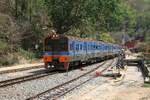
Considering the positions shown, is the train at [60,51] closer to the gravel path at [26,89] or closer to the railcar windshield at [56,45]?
the railcar windshield at [56,45]

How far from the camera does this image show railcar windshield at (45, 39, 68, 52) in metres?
31.0

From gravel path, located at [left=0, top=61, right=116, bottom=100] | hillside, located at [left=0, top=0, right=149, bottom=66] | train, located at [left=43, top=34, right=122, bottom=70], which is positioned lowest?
gravel path, located at [left=0, top=61, right=116, bottom=100]

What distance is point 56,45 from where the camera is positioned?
31.3 m

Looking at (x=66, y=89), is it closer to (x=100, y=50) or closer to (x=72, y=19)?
(x=100, y=50)

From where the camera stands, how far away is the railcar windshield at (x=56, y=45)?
31.0 metres

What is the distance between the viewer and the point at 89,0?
197 feet

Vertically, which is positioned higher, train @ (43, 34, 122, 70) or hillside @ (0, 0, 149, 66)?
hillside @ (0, 0, 149, 66)

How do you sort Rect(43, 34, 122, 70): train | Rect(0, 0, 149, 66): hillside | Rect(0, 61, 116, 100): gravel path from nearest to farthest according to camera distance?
Rect(0, 61, 116, 100): gravel path < Rect(43, 34, 122, 70): train < Rect(0, 0, 149, 66): hillside

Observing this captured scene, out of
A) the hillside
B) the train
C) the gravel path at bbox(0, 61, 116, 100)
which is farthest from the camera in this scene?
the hillside

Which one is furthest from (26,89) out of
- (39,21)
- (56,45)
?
(39,21)

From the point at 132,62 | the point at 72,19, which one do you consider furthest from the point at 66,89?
the point at 72,19

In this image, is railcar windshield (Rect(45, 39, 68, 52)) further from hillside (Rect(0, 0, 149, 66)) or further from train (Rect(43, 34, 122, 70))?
hillside (Rect(0, 0, 149, 66))

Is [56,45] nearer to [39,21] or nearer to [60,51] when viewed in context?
[60,51]

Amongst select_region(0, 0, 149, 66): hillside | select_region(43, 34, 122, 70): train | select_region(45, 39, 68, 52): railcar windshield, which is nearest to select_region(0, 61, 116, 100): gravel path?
select_region(43, 34, 122, 70): train
